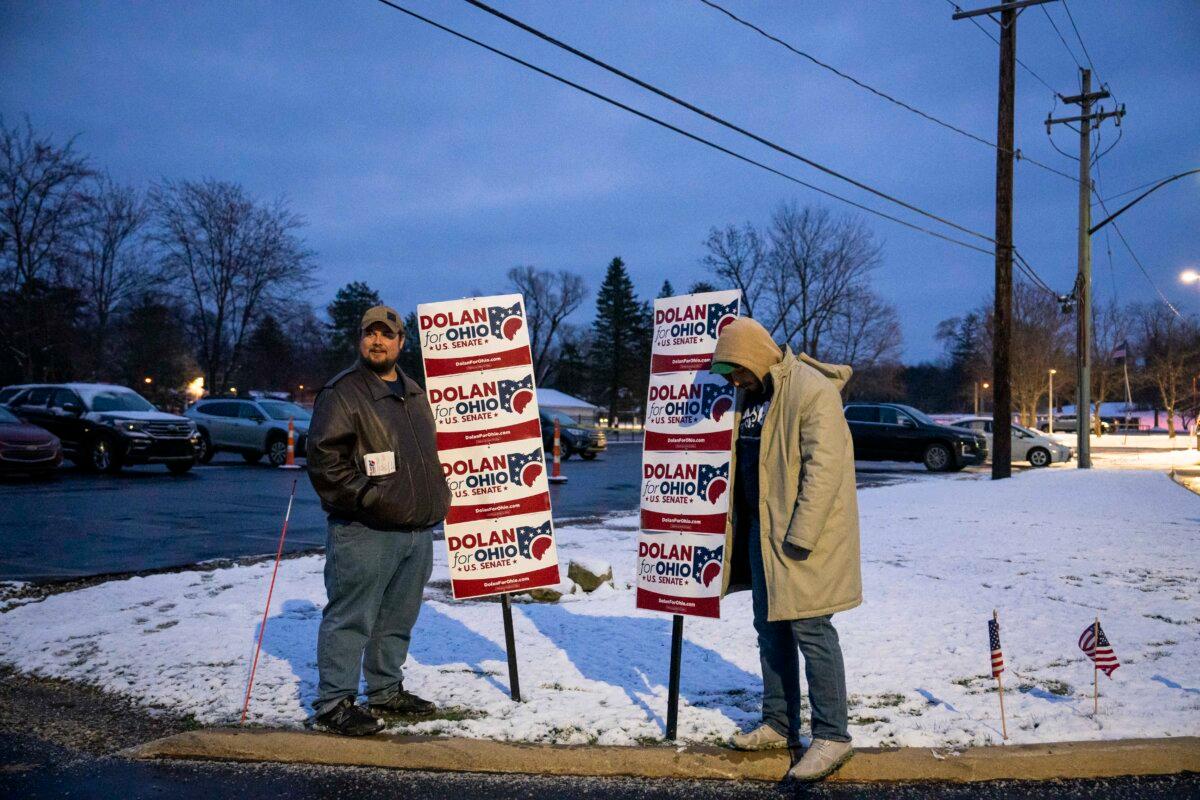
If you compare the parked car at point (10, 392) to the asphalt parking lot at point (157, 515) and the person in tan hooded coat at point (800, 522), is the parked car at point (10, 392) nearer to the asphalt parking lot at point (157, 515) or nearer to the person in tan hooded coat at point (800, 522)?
the asphalt parking lot at point (157, 515)

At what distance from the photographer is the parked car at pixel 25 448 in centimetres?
1669

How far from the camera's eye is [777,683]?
14.1ft

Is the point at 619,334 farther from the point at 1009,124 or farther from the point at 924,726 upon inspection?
the point at 924,726

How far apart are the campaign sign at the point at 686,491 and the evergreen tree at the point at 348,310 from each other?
9161 cm

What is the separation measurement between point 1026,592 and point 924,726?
150 inches

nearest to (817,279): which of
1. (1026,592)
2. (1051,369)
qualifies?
(1051,369)

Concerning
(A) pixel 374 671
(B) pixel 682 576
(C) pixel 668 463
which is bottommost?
(A) pixel 374 671

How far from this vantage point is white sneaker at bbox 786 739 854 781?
392 centimetres

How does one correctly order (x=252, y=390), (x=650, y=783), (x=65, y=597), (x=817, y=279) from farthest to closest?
1. (x=252, y=390)
2. (x=817, y=279)
3. (x=65, y=597)
4. (x=650, y=783)

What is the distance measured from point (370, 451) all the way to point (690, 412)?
1.63 m

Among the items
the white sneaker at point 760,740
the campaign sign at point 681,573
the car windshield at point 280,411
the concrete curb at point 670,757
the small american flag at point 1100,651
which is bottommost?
the concrete curb at point 670,757

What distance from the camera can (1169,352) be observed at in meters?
59.8

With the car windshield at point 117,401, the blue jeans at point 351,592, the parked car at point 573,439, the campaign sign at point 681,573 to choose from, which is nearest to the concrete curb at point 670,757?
the blue jeans at point 351,592

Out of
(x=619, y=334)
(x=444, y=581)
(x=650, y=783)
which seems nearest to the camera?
(x=650, y=783)
